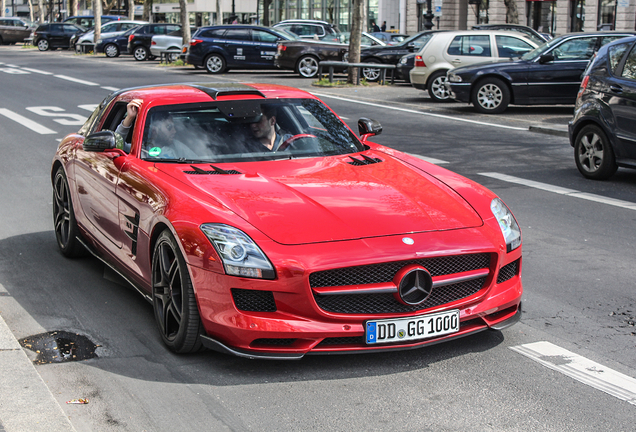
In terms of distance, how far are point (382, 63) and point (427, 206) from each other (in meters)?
23.1

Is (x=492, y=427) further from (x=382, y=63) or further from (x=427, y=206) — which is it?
(x=382, y=63)

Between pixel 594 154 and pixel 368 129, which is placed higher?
pixel 368 129

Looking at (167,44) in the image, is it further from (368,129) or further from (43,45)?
(368,129)

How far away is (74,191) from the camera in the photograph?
6.50m

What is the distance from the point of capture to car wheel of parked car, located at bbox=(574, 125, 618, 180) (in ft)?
33.4

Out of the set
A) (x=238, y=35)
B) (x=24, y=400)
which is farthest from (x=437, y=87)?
(x=24, y=400)

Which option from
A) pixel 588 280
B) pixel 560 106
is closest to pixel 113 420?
pixel 588 280

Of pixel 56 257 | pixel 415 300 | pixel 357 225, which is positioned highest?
pixel 357 225

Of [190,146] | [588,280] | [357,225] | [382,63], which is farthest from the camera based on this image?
[382,63]

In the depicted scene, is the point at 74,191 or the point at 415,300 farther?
the point at 74,191

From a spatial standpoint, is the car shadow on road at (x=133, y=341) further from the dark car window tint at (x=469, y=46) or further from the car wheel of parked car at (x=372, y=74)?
the car wheel of parked car at (x=372, y=74)

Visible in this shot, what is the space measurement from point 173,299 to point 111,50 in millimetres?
41319

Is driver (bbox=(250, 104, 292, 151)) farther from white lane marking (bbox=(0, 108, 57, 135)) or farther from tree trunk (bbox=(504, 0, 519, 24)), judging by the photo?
tree trunk (bbox=(504, 0, 519, 24))

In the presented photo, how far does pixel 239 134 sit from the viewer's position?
5594 millimetres
